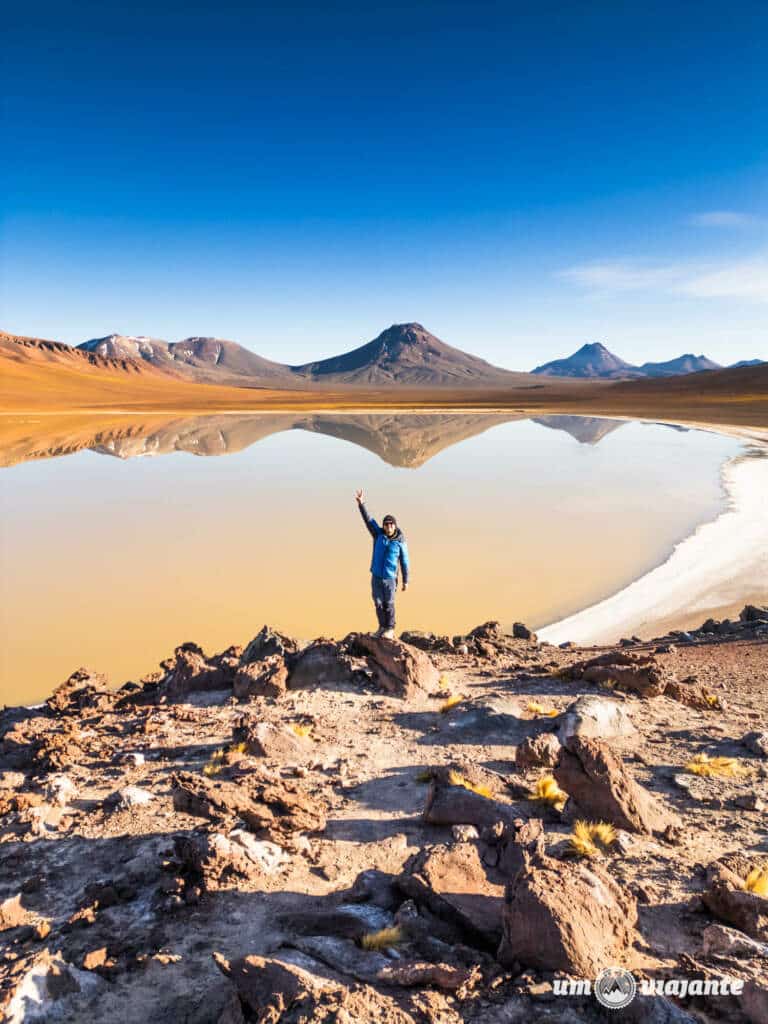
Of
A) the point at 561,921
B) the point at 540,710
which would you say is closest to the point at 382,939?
the point at 561,921

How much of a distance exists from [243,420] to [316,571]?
51.3m

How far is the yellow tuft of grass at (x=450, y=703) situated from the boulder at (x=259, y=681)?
188 centimetres

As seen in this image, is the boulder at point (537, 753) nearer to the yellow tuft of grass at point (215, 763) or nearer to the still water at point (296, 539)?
the yellow tuft of grass at point (215, 763)

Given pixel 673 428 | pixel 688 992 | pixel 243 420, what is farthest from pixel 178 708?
pixel 243 420

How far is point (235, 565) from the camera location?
13.8m

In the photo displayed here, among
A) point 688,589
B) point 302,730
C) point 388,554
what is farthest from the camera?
point 688,589

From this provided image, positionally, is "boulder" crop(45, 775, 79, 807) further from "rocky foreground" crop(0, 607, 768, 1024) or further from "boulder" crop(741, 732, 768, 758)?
"boulder" crop(741, 732, 768, 758)

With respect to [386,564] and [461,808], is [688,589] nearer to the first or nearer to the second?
[386,564]

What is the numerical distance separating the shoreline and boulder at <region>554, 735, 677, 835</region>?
5.21m

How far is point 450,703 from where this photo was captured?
23.1 ft

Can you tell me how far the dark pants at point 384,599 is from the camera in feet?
28.0

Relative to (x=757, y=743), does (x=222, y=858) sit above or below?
above

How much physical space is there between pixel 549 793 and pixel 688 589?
27.1 feet
